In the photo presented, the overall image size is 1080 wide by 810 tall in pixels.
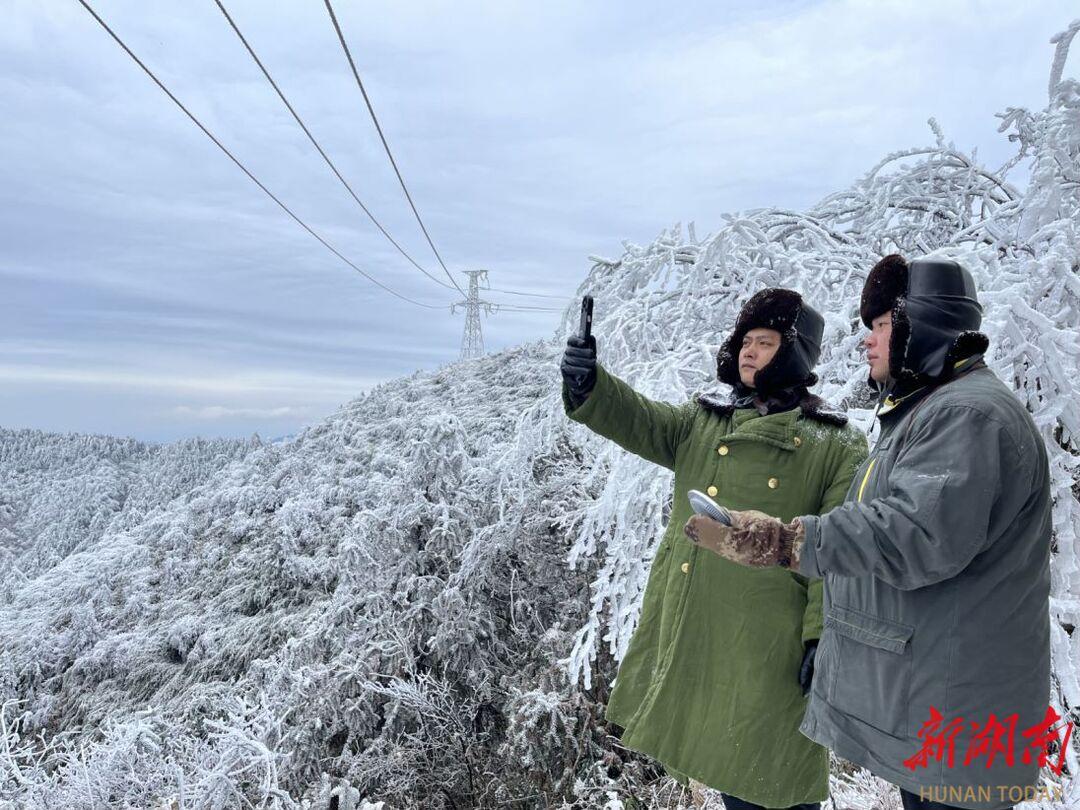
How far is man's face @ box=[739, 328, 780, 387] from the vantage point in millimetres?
2025

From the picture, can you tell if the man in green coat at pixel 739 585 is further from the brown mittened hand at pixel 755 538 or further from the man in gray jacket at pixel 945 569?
the brown mittened hand at pixel 755 538

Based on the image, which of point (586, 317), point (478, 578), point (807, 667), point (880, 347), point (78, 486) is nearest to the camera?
point (880, 347)

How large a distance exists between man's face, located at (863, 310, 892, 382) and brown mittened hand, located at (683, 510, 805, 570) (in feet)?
1.54

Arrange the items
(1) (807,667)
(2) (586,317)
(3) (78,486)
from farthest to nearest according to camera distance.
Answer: (3) (78,486)
(2) (586,317)
(1) (807,667)

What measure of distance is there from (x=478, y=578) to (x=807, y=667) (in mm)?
5680

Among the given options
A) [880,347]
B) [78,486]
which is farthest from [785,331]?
[78,486]

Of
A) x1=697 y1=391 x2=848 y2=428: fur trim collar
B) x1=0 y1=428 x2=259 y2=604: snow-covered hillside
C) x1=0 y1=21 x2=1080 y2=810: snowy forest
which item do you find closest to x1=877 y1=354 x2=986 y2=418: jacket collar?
x1=697 y1=391 x2=848 y2=428: fur trim collar

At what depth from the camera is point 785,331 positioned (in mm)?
2004

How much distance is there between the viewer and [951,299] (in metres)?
1.46

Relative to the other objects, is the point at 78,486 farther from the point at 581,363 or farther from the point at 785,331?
the point at 785,331

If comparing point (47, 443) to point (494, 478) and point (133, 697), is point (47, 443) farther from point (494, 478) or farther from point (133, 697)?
point (494, 478)

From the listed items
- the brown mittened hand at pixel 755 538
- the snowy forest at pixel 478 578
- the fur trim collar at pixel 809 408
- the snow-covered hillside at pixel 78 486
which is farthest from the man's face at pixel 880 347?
the snow-covered hillside at pixel 78 486

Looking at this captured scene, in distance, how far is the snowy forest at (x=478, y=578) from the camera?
2.62m

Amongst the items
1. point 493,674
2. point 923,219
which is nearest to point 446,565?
point 493,674
